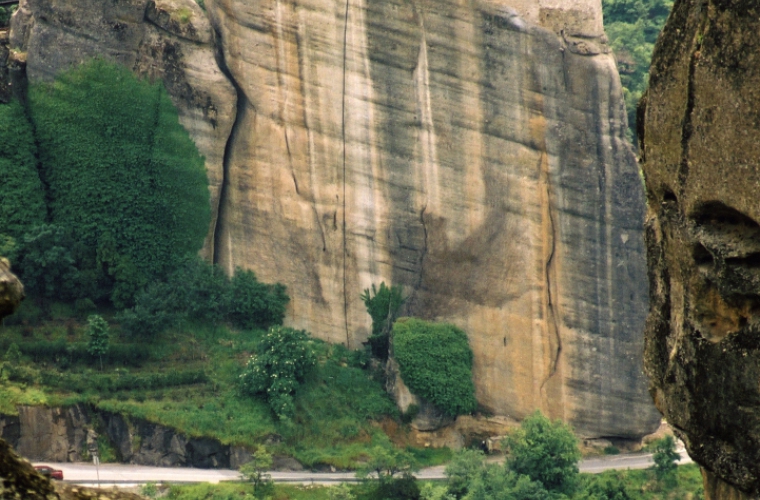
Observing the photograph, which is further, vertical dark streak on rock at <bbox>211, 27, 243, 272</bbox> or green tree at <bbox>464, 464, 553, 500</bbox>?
vertical dark streak on rock at <bbox>211, 27, 243, 272</bbox>

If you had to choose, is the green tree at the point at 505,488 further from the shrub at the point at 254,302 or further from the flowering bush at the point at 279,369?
the shrub at the point at 254,302

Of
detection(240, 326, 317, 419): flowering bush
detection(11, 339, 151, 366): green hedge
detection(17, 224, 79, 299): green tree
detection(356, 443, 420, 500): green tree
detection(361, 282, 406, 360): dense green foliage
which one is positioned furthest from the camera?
detection(361, 282, 406, 360): dense green foliage

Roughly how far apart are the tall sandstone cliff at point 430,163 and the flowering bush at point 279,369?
110 inches

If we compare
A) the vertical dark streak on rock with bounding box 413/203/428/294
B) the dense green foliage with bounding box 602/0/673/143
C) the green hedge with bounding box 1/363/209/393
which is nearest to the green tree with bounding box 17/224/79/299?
the green hedge with bounding box 1/363/209/393

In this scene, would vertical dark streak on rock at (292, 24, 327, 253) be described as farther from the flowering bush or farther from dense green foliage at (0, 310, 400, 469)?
the flowering bush

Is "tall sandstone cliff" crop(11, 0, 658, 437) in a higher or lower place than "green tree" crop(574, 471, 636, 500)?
higher

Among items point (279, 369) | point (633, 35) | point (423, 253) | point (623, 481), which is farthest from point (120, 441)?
point (633, 35)

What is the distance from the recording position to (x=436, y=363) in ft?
154

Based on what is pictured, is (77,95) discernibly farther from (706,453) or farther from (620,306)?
(706,453)

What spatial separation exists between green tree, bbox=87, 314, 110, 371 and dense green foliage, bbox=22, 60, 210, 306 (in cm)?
199

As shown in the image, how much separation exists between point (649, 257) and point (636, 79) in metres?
44.0

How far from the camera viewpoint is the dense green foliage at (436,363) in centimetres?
4662

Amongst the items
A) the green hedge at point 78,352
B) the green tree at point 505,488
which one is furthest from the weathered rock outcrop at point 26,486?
the green hedge at point 78,352

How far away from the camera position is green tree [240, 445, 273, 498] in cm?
4216
